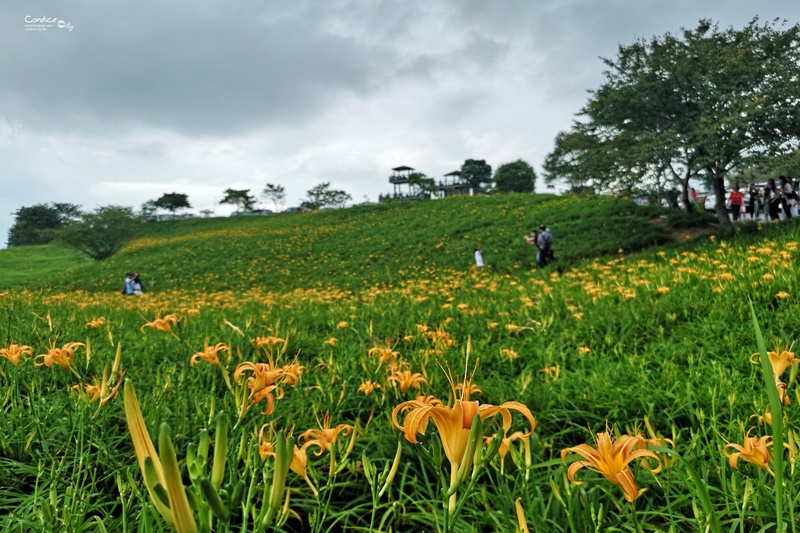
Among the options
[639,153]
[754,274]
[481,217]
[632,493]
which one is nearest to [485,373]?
[632,493]

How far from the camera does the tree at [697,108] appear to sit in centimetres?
813

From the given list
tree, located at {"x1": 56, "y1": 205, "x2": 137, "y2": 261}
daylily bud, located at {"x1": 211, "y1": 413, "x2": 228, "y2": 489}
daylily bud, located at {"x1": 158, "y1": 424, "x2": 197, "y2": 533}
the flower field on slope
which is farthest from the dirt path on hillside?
tree, located at {"x1": 56, "y1": 205, "x2": 137, "y2": 261}

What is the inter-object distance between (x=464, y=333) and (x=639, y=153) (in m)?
7.03

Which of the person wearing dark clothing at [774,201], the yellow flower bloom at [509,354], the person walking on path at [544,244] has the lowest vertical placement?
the yellow flower bloom at [509,354]

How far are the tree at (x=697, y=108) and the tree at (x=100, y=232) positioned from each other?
2216 cm

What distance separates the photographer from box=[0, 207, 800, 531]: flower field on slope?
771 millimetres

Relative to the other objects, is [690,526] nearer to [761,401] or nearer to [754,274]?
[761,401]

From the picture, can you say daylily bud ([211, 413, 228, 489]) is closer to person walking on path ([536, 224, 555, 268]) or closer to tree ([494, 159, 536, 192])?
person walking on path ([536, 224, 555, 268])

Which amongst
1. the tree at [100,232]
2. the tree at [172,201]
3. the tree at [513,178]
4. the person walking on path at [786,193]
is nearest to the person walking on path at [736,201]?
the person walking on path at [786,193]

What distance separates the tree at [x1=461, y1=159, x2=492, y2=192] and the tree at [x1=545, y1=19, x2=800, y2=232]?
66581 millimetres

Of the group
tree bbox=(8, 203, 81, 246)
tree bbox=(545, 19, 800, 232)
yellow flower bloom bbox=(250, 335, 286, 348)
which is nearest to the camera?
yellow flower bloom bbox=(250, 335, 286, 348)

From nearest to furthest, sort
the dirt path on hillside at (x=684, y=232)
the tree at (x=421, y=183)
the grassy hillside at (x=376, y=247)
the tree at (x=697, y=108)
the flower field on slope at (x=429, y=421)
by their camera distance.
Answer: the flower field on slope at (x=429, y=421) → the tree at (x=697, y=108) → the dirt path on hillside at (x=684, y=232) → the grassy hillside at (x=376, y=247) → the tree at (x=421, y=183)

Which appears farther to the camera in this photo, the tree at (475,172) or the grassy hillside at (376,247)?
the tree at (475,172)

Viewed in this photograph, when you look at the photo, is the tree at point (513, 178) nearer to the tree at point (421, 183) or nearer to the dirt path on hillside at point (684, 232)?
the tree at point (421, 183)
